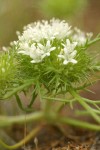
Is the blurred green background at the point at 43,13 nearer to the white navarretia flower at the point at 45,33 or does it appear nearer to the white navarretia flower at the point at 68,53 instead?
the white navarretia flower at the point at 45,33

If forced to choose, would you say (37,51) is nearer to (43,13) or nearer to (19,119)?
(19,119)

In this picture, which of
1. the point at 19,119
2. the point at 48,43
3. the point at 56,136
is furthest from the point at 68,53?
the point at 56,136

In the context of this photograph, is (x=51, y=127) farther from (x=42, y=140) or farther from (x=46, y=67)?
(x=46, y=67)

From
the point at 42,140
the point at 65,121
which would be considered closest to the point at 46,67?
the point at 65,121

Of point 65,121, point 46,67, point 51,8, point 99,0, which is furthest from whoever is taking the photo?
point 99,0

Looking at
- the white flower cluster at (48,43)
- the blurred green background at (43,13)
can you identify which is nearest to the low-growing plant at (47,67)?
the white flower cluster at (48,43)

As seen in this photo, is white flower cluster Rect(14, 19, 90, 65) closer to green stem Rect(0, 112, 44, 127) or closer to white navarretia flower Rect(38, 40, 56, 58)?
white navarretia flower Rect(38, 40, 56, 58)
